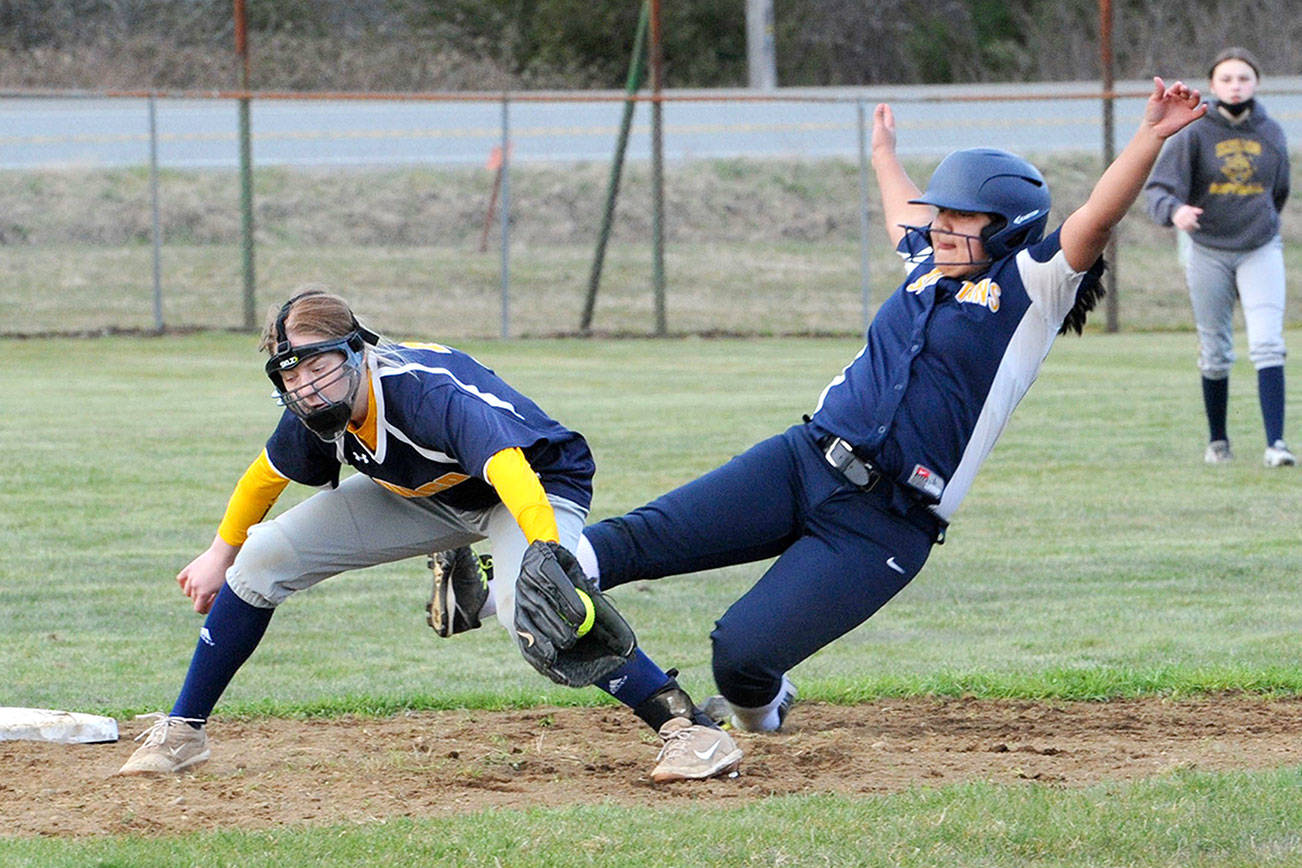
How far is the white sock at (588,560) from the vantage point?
4.80 metres

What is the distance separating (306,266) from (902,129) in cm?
1080

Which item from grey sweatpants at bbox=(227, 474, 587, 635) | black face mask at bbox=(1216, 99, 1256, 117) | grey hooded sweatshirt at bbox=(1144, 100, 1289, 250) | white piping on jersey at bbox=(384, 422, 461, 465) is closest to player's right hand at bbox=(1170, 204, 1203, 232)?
grey hooded sweatshirt at bbox=(1144, 100, 1289, 250)

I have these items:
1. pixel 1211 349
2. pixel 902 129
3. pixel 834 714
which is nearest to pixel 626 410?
pixel 1211 349

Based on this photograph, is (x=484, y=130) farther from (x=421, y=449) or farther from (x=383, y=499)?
(x=421, y=449)

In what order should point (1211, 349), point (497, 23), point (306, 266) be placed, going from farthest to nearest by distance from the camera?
point (497, 23) < point (306, 266) < point (1211, 349)

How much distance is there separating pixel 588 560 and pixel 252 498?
0.91 metres

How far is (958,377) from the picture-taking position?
485 centimetres

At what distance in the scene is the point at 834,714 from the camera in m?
5.57

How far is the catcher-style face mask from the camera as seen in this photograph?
4.52 meters

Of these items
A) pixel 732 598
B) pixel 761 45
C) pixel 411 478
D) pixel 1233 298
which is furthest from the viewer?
pixel 761 45

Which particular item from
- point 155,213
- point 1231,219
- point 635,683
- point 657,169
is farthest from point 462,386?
point 657,169

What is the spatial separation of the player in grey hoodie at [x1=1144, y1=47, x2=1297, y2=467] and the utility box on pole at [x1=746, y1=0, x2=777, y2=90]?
1624 centimetres

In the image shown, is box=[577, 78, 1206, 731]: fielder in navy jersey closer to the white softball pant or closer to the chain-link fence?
the white softball pant

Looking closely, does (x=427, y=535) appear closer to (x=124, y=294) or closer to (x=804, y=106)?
(x=124, y=294)
